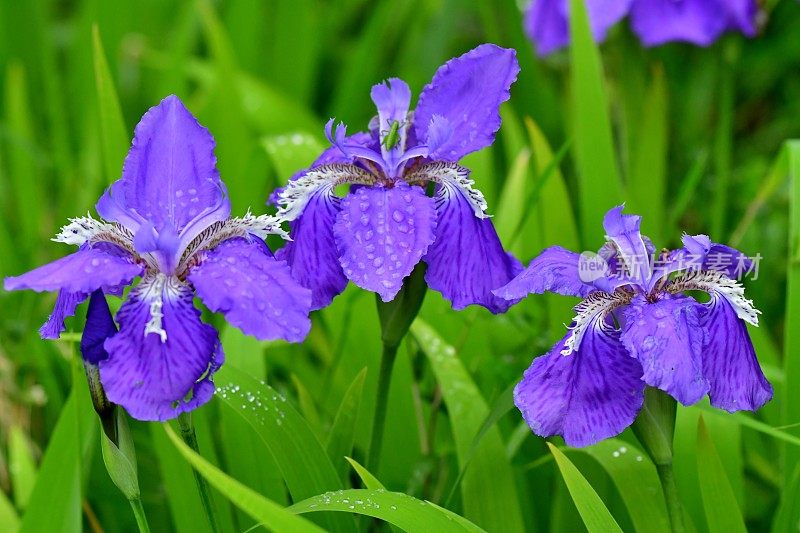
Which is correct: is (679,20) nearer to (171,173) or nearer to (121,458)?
(171,173)

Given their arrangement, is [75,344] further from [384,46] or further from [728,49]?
[384,46]

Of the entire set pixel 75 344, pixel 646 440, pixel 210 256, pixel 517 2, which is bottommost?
pixel 646 440

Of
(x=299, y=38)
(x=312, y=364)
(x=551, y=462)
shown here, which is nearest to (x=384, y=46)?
(x=299, y=38)

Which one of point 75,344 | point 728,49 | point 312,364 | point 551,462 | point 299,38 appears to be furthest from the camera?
point 299,38

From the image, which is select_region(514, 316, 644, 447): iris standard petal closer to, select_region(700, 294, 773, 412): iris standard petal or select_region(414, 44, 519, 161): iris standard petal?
select_region(700, 294, 773, 412): iris standard petal

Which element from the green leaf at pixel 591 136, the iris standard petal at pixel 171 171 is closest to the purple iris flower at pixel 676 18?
the green leaf at pixel 591 136

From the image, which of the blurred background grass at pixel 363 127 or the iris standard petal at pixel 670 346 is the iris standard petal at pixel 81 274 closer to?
the blurred background grass at pixel 363 127
